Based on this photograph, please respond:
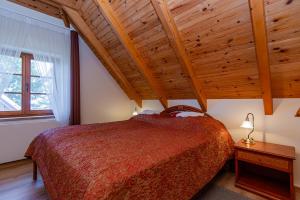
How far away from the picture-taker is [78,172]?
1166 millimetres

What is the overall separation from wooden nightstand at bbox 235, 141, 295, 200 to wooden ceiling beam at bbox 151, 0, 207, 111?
1100 millimetres

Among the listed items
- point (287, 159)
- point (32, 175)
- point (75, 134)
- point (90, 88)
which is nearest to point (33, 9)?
point (90, 88)

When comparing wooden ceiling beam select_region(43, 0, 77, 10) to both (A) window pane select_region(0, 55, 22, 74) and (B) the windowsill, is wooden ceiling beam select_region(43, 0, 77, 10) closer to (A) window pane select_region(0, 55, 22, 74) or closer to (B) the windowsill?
(A) window pane select_region(0, 55, 22, 74)

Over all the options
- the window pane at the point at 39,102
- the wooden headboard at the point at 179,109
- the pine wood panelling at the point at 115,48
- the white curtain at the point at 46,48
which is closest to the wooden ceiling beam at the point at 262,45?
the wooden headboard at the point at 179,109

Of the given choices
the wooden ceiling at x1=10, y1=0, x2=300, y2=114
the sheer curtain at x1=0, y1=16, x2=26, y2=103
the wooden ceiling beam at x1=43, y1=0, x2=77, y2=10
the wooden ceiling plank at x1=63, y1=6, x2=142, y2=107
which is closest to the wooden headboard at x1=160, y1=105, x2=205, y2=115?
the wooden ceiling at x1=10, y1=0, x2=300, y2=114

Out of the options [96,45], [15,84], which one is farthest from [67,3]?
[15,84]

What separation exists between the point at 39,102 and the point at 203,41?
9.90ft

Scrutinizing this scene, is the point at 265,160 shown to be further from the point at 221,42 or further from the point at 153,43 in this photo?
the point at 153,43

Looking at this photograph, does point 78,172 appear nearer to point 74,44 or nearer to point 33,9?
point 74,44

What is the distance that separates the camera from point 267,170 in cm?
228

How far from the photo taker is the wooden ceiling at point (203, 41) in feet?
5.36

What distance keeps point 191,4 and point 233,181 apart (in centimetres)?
225

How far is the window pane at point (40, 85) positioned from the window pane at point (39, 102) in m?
0.11

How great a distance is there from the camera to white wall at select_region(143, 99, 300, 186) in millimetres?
2094
